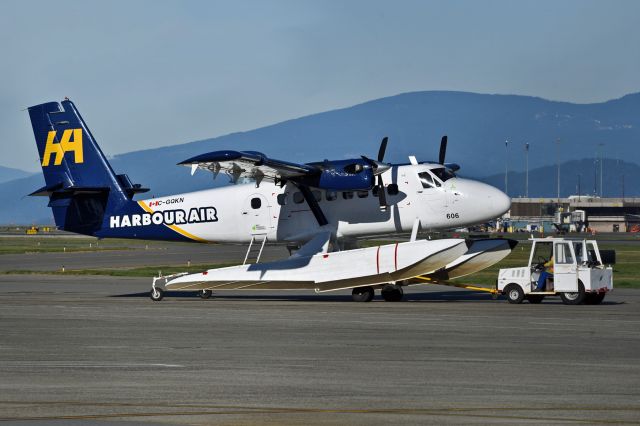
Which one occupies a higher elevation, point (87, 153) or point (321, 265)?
point (87, 153)

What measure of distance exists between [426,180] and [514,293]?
4.39 metres

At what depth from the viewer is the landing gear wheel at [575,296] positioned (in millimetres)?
28562

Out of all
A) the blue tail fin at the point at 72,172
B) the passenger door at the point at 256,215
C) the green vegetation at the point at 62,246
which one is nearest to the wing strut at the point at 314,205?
the passenger door at the point at 256,215

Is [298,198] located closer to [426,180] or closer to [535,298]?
[426,180]

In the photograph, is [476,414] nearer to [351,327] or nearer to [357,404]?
[357,404]

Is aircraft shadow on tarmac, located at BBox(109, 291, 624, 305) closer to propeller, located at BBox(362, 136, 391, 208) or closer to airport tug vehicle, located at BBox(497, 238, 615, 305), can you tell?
airport tug vehicle, located at BBox(497, 238, 615, 305)

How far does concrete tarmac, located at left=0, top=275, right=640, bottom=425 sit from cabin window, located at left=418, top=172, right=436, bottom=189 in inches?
170

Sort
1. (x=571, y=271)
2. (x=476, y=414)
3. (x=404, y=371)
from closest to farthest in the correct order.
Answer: (x=476, y=414) → (x=404, y=371) → (x=571, y=271)

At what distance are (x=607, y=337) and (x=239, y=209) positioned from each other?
15673 mm

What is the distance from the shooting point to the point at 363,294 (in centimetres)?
3091

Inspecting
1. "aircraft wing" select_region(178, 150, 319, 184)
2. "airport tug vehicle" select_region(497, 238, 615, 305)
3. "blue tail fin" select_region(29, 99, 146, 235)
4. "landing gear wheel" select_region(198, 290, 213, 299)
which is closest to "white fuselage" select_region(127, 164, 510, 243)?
"aircraft wing" select_region(178, 150, 319, 184)

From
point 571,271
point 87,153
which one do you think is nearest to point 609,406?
point 571,271

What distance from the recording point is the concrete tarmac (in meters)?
12.4

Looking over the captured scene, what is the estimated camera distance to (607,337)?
Answer: 66.0 ft
